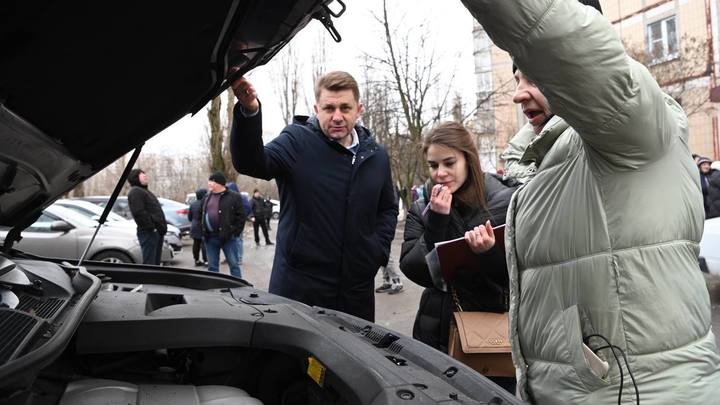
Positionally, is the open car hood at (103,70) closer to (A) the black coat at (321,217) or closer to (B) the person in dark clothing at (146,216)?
(A) the black coat at (321,217)

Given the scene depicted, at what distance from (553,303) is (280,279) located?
164 cm

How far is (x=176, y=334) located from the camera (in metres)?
1.74

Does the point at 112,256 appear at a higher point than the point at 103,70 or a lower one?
lower

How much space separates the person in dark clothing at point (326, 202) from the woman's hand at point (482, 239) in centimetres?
80

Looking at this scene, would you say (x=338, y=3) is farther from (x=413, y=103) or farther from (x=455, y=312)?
(x=413, y=103)

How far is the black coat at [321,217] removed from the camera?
8.89ft

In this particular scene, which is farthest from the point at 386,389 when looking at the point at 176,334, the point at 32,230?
the point at 32,230

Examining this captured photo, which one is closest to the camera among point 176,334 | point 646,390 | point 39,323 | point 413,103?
point 646,390

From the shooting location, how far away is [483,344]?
7.03 ft

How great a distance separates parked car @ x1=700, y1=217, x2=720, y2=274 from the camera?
20.0 ft

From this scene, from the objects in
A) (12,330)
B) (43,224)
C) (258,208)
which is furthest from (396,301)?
(258,208)

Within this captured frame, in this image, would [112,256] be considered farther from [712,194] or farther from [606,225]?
[712,194]

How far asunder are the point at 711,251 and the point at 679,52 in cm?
1312

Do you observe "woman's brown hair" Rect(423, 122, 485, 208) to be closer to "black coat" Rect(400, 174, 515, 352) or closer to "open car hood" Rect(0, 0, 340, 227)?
"black coat" Rect(400, 174, 515, 352)
